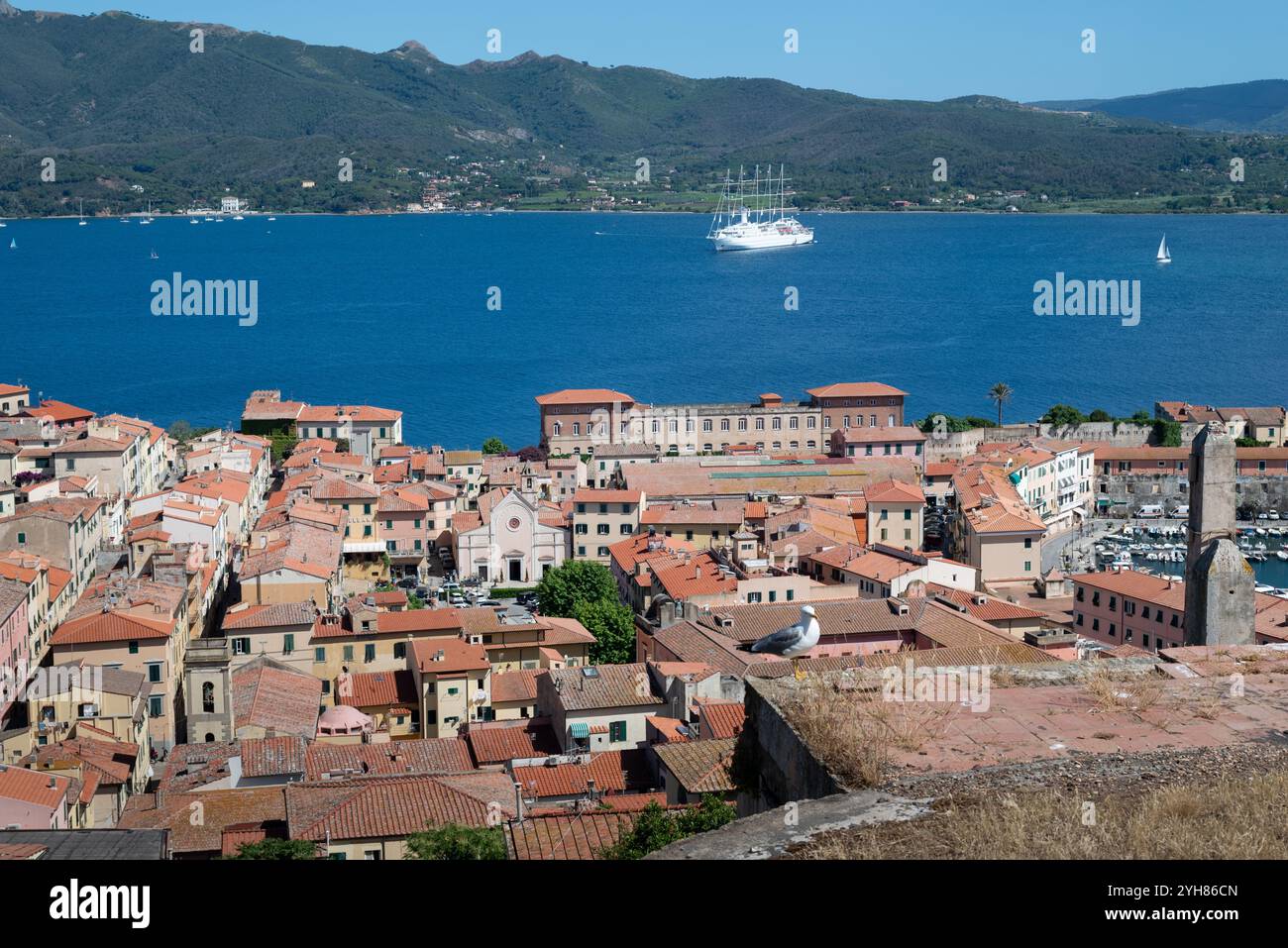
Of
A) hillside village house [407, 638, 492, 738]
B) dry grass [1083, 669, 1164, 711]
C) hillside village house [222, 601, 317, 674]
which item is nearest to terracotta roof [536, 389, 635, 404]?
hillside village house [222, 601, 317, 674]

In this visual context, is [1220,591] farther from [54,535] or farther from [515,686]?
[54,535]

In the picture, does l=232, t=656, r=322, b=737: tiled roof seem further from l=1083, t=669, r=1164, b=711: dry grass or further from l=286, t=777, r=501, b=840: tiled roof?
l=1083, t=669, r=1164, b=711: dry grass

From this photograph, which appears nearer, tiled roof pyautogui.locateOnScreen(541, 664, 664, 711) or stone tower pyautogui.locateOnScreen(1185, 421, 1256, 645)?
stone tower pyautogui.locateOnScreen(1185, 421, 1256, 645)

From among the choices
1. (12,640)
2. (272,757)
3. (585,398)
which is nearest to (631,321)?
(585,398)

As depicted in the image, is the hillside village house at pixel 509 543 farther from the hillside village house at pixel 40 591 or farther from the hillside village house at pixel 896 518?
the hillside village house at pixel 40 591

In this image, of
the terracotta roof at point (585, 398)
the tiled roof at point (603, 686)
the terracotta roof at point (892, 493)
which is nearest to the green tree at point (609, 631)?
the tiled roof at point (603, 686)
